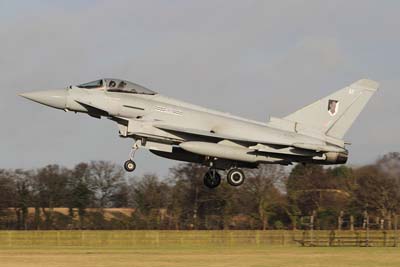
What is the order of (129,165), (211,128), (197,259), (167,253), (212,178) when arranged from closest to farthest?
(129,165), (211,128), (212,178), (197,259), (167,253)

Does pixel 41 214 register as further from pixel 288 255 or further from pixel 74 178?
pixel 288 255

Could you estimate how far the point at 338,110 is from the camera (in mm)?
37938

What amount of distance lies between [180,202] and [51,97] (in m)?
40.1

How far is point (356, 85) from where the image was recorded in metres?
38.6

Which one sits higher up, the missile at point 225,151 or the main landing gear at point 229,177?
the missile at point 225,151

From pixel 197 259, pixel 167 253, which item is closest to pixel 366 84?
pixel 197 259

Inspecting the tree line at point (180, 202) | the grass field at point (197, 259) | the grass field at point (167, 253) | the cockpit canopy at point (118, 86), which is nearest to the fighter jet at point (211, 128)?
the cockpit canopy at point (118, 86)

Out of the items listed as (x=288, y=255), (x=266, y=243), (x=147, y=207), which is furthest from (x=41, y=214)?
(x=288, y=255)

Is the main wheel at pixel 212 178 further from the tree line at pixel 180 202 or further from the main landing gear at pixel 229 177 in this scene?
the tree line at pixel 180 202

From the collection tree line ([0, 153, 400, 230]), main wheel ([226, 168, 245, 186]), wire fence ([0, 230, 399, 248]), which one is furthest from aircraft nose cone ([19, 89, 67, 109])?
tree line ([0, 153, 400, 230])

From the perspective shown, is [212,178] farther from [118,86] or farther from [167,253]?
[167,253]

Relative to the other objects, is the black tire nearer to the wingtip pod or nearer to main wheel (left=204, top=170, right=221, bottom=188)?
main wheel (left=204, top=170, right=221, bottom=188)

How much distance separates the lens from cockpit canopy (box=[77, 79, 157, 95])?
35.1 metres

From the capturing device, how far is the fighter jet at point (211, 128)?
34656mm
